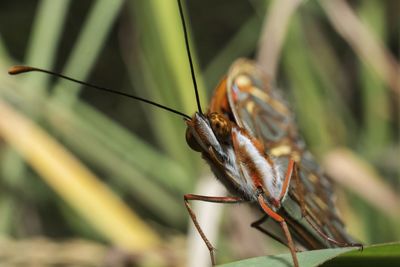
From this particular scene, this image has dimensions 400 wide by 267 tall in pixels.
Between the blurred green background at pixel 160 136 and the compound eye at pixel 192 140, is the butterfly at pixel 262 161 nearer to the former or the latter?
the compound eye at pixel 192 140

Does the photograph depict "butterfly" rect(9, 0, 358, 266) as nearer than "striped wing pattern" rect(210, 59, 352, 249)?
Yes

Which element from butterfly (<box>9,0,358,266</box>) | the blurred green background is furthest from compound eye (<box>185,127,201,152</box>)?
the blurred green background

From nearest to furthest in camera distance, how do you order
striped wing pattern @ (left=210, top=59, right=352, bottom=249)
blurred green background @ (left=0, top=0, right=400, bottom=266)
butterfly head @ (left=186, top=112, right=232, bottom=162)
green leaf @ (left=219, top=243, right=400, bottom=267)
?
1. green leaf @ (left=219, top=243, right=400, bottom=267)
2. butterfly head @ (left=186, top=112, right=232, bottom=162)
3. striped wing pattern @ (left=210, top=59, right=352, bottom=249)
4. blurred green background @ (left=0, top=0, right=400, bottom=266)

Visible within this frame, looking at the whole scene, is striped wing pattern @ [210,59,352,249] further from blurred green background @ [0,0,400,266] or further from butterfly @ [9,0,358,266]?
blurred green background @ [0,0,400,266]

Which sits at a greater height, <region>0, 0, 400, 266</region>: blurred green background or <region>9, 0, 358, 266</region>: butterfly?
<region>0, 0, 400, 266</region>: blurred green background

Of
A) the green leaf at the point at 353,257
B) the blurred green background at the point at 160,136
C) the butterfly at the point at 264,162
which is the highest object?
the blurred green background at the point at 160,136

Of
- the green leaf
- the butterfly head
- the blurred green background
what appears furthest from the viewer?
the blurred green background

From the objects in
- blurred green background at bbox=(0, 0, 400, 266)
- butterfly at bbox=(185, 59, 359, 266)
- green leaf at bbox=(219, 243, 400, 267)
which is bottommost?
green leaf at bbox=(219, 243, 400, 267)

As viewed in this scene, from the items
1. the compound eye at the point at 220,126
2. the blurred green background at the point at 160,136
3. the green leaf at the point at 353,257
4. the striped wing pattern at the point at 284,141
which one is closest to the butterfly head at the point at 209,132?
the compound eye at the point at 220,126
